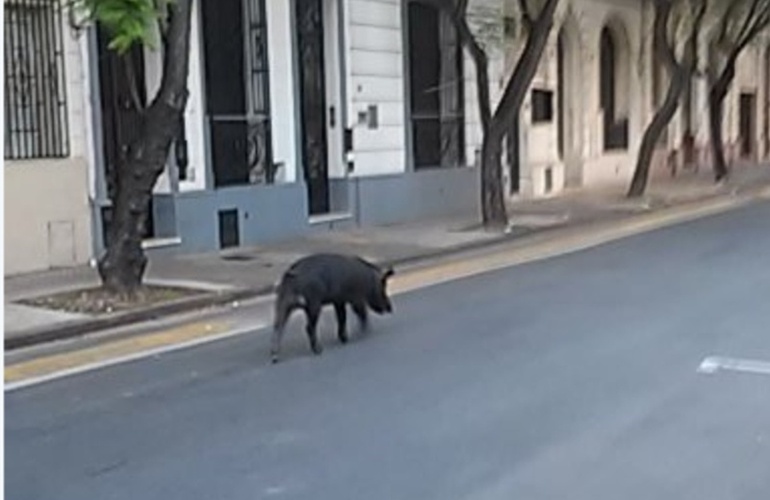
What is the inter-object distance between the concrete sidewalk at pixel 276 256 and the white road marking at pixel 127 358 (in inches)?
44.5

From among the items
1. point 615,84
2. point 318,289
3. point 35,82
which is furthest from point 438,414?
point 615,84

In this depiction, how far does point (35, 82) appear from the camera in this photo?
13.8 meters

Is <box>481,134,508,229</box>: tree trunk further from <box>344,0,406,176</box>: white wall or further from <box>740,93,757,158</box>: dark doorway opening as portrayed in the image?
<box>740,93,757,158</box>: dark doorway opening

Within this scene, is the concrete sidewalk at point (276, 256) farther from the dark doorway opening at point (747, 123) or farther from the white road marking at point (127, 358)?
the dark doorway opening at point (747, 123)

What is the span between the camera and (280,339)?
8.80 metres

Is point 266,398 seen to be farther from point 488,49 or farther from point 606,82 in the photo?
point 606,82

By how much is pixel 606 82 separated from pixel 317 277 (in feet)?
77.8

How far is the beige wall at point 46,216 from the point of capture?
44.2 ft

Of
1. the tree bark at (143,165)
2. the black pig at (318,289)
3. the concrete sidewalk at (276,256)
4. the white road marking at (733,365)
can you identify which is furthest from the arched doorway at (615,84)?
the white road marking at (733,365)

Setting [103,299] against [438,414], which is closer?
[438,414]

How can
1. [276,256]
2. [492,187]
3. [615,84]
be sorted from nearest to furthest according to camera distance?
1. [276,256]
2. [492,187]
3. [615,84]

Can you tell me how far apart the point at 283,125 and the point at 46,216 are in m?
5.05

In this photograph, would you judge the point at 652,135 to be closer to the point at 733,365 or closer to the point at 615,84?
the point at 615,84

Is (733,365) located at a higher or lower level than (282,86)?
lower
